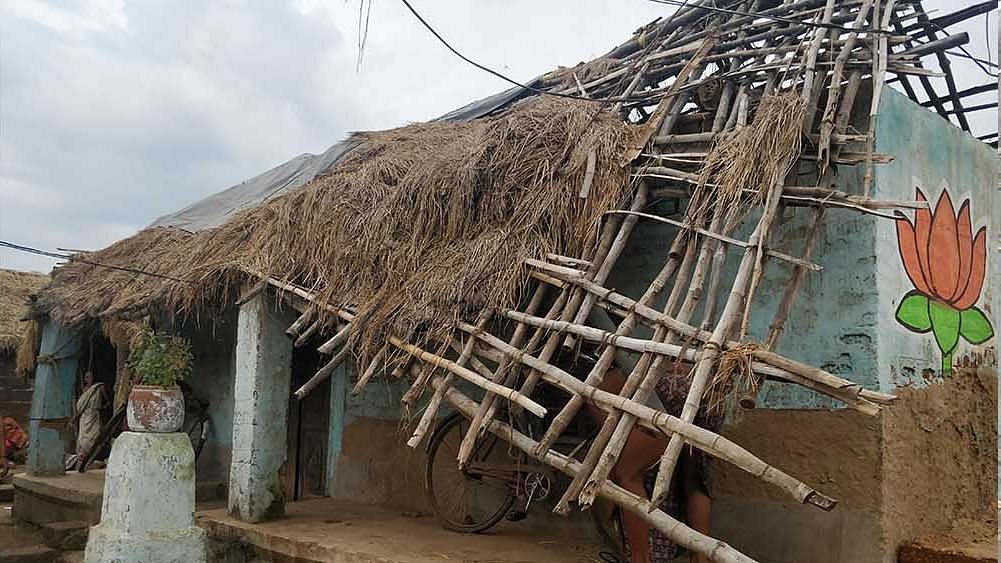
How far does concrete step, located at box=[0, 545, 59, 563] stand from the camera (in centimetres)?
830

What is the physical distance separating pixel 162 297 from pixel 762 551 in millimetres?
5897

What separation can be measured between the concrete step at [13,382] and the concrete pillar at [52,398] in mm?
5501

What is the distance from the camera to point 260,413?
7457mm

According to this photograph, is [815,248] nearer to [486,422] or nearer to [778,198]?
[778,198]

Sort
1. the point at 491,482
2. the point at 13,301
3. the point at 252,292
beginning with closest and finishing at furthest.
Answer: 1. the point at 491,482
2. the point at 252,292
3. the point at 13,301

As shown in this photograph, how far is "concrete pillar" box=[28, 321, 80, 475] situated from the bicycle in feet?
20.0

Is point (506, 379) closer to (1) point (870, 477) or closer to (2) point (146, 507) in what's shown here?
(1) point (870, 477)

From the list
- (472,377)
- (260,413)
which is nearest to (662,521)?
(472,377)

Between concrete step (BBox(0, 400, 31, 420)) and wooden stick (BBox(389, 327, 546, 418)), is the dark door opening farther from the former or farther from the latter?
concrete step (BBox(0, 400, 31, 420))

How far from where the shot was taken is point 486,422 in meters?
4.98

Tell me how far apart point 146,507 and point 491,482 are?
268cm

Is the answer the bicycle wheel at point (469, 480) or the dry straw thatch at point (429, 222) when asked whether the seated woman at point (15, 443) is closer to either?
the dry straw thatch at point (429, 222)

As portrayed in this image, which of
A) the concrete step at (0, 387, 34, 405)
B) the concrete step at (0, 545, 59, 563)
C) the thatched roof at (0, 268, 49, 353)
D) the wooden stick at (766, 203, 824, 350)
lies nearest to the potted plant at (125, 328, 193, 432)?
the concrete step at (0, 545, 59, 563)

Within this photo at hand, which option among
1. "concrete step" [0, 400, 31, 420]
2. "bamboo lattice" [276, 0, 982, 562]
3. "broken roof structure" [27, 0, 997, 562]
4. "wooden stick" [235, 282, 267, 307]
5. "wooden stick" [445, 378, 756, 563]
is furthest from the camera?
"concrete step" [0, 400, 31, 420]
